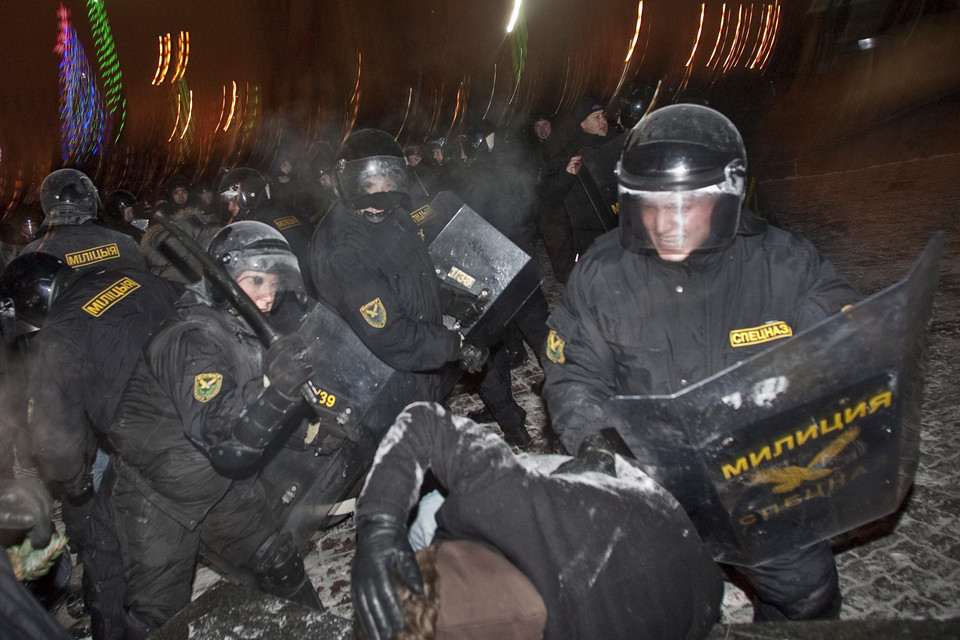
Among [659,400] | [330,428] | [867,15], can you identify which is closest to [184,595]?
[330,428]

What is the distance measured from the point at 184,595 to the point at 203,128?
33.8 meters

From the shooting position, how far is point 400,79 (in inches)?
949

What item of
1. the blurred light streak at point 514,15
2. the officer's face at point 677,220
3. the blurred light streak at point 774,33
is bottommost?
the officer's face at point 677,220

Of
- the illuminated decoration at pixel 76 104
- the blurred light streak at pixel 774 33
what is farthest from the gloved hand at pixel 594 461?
the illuminated decoration at pixel 76 104

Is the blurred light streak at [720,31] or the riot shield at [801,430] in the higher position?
the blurred light streak at [720,31]

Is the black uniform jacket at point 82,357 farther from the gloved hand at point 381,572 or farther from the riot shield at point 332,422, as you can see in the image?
the gloved hand at point 381,572

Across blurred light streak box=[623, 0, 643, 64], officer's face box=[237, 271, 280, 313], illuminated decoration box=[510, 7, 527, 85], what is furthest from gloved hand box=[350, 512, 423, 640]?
blurred light streak box=[623, 0, 643, 64]

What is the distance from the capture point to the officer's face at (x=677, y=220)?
221cm

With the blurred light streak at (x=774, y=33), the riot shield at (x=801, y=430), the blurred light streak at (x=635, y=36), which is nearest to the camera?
the riot shield at (x=801, y=430)

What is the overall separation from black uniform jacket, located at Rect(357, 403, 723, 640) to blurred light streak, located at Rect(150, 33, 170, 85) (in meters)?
35.7

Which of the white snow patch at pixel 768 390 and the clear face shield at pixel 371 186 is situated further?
the clear face shield at pixel 371 186

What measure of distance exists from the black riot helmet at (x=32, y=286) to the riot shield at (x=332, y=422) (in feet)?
5.64

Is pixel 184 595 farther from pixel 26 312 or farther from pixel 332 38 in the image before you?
pixel 332 38

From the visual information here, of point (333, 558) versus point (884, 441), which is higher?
point (884, 441)
